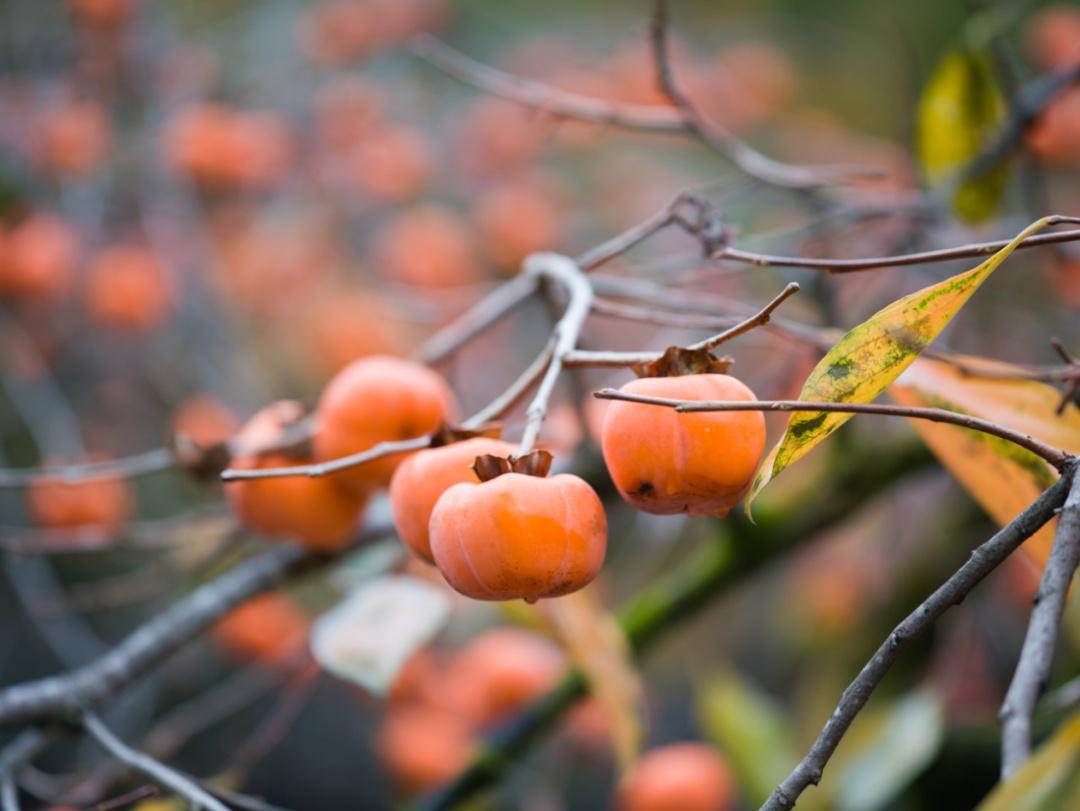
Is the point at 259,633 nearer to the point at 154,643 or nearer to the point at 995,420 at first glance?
the point at 154,643

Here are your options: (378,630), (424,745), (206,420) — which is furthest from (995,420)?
(206,420)

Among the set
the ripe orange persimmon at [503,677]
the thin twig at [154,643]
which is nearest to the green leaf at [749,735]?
the ripe orange persimmon at [503,677]

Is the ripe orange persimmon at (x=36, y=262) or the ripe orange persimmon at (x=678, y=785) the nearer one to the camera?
the ripe orange persimmon at (x=678, y=785)

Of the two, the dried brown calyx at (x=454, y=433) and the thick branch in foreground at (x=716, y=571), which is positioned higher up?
the dried brown calyx at (x=454, y=433)

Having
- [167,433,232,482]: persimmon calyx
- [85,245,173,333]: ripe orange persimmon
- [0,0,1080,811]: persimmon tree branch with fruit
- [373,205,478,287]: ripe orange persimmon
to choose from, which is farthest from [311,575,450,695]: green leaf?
[373,205,478,287]: ripe orange persimmon

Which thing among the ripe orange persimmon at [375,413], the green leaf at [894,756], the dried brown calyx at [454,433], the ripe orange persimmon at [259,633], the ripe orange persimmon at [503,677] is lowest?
the ripe orange persimmon at [259,633]

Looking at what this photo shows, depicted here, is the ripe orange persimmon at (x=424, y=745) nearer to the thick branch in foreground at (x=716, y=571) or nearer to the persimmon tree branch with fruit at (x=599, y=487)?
the persimmon tree branch with fruit at (x=599, y=487)
